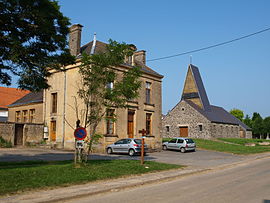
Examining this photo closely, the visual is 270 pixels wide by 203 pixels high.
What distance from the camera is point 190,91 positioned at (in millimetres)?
54031

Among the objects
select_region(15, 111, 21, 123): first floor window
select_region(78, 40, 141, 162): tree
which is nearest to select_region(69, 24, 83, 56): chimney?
select_region(15, 111, 21, 123): first floor window

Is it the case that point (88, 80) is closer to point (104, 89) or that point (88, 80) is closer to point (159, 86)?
point (104, 89)

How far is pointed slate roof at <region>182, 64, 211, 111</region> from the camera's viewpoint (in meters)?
52.2

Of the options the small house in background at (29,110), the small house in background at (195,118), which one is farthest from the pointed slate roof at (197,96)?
the small house in background at (29,110)

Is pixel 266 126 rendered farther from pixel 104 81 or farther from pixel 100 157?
pixel 104 81

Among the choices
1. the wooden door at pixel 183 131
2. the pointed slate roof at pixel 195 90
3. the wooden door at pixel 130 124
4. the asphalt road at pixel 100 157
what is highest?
the pointed slate roof at pixel 195 90

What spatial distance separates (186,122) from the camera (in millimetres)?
49312

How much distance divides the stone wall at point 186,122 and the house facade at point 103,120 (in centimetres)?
1874

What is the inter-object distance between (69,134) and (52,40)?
14489 millimetres

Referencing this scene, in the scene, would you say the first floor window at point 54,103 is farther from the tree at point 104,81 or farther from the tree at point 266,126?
the tree at point 266,126

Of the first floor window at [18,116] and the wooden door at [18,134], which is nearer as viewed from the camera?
the wooden door at [18,134]

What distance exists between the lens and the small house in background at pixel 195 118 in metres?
47.4

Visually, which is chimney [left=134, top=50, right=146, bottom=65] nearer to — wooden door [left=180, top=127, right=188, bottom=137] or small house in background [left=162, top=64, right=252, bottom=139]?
small house in background [left=162, top=64, right=252, bottom=139]

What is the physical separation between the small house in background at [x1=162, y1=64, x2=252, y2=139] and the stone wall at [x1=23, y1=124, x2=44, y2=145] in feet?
92.3
